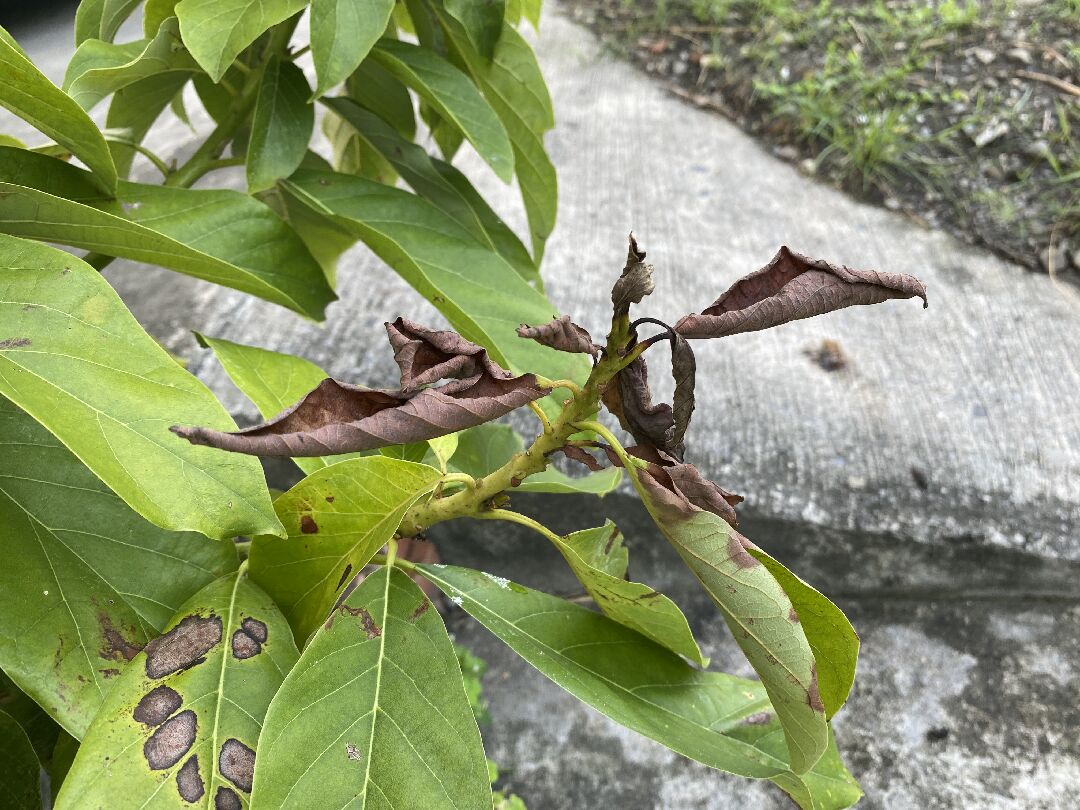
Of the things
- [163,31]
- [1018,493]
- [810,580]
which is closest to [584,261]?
[810,580]

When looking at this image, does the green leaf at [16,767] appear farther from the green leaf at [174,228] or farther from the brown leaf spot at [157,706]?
the green leaf at [174,228]

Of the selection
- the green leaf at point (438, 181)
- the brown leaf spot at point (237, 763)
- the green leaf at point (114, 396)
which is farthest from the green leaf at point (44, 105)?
the brown leaf spot at point (237, 763)

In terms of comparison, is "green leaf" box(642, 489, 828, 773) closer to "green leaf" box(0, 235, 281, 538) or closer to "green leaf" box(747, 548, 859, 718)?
"green leaf" box(747, 548, 859, 718)

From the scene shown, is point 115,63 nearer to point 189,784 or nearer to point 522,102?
point 522,102

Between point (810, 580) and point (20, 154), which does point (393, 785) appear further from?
point (810, 580)

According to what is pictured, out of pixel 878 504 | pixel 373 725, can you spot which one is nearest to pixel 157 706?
pixel 373 725
